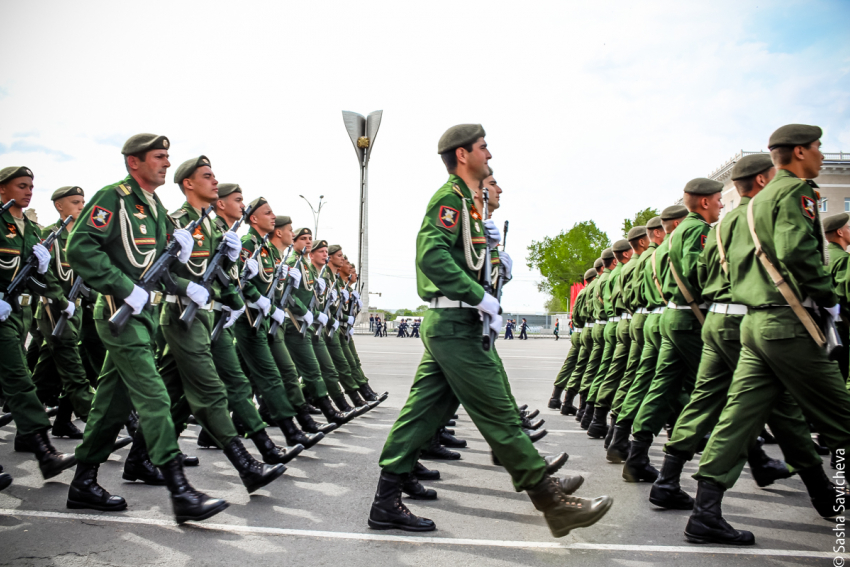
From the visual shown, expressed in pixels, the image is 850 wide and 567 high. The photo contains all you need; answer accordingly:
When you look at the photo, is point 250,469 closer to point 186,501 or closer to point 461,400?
point 186,501

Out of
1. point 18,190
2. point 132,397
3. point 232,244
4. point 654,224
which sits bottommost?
point 132,397

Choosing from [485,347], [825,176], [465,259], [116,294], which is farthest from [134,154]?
[825,176]

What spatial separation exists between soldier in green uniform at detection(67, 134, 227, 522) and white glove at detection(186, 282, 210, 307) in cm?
20

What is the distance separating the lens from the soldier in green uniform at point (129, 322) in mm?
3791

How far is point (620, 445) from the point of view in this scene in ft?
18.3

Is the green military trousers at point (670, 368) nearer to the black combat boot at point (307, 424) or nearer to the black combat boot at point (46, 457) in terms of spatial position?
the black combat boot at point (307, 424)

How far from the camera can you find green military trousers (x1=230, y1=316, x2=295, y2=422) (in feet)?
19.0

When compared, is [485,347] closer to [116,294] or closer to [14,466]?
[116,294]

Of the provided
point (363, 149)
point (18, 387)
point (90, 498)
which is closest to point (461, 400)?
point (90, 498)

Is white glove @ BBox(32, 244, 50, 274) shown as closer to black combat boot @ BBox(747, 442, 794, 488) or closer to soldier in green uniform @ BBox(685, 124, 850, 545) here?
soldier in green uniform @ BBox(685, 124, 850, 545)

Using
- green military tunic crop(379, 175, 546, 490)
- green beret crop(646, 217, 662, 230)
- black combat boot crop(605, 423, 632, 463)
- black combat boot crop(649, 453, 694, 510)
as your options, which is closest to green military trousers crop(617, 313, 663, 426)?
black combat boot crop(605, 423, 632, 463)

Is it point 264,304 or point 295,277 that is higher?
point 295,277

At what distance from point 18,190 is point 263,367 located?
260 centimetres

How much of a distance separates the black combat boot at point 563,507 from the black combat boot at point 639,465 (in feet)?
5.39
